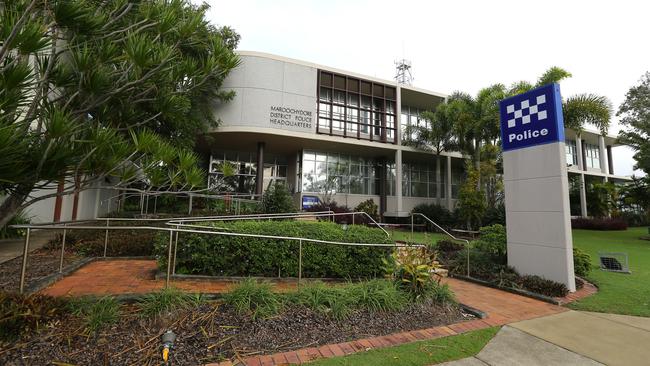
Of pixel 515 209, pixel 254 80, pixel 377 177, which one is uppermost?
pixel 254 80

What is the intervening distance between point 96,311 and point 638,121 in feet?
82.9

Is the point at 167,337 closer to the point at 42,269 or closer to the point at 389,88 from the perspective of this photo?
the point at 42,269

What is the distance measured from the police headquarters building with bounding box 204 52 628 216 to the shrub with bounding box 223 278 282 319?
12.6 meters

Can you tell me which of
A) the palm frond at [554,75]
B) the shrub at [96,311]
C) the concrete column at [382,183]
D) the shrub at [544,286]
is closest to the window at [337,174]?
the concrete column at [382,183]

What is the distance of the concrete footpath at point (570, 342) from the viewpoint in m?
3.46

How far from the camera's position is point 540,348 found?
148 inches

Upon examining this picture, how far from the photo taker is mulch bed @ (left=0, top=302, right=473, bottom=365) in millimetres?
3037

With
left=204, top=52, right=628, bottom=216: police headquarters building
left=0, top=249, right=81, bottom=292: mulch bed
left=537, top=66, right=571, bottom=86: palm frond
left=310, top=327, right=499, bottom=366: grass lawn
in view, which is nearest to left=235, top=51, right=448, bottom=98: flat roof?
left=204, top=52, right=628, bottom=216: police headquarters building

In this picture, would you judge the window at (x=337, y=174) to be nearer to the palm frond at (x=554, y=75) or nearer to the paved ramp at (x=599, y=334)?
the palm frond at (x=554, y=75)

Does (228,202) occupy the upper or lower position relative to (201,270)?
upper

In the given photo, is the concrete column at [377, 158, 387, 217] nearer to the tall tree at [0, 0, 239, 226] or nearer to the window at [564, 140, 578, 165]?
the tall tree at [0, 0, 239, 226]

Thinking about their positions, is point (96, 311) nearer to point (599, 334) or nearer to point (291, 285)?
point (291, 285)

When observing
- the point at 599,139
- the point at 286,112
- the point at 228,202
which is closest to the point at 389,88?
the point at 286,112

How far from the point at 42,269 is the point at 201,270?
2792 mm
